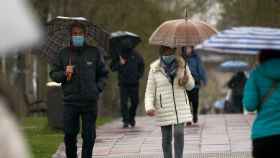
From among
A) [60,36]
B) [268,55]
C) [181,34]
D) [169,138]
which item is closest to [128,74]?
[60,36]

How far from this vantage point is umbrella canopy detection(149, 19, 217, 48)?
10.6m

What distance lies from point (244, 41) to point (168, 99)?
2.93 m

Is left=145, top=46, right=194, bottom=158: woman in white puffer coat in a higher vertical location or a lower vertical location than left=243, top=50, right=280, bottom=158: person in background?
lower

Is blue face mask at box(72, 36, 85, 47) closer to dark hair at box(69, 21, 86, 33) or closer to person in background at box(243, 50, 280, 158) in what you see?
dark hair at box(69, 21, 86, 33)

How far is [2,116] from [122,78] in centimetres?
1432

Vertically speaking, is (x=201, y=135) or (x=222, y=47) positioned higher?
(x=222, y=47)

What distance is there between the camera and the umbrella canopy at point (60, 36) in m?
Answer: 11.3

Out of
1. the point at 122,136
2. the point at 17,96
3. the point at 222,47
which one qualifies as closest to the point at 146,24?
the point at 122,136

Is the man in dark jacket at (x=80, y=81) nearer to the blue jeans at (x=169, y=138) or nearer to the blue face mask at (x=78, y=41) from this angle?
the blue face mask at (x=78, y=41)

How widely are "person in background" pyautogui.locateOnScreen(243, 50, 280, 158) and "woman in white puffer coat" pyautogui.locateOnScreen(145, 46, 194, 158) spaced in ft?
10.5

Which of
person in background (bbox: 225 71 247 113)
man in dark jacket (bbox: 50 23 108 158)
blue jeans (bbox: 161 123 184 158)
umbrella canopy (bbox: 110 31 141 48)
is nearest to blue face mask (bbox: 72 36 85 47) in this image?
man in dark jacket (bbox: 50 23 108 158)

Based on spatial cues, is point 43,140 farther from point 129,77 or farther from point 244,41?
point 244,41

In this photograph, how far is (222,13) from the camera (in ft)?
94.9

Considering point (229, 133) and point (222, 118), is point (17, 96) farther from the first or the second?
point (222, 118)
